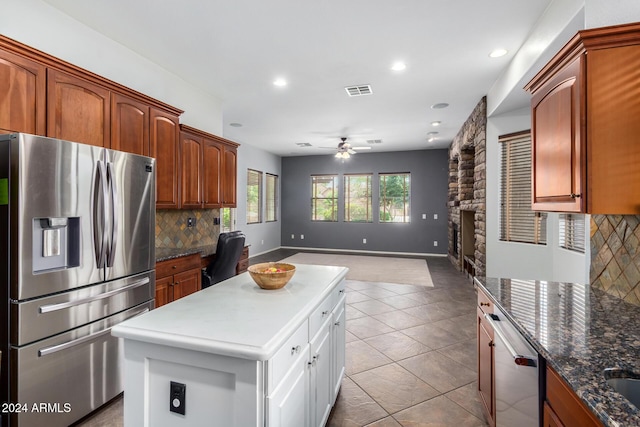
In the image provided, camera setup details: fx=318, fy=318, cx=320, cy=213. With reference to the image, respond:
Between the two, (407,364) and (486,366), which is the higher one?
(486,366)

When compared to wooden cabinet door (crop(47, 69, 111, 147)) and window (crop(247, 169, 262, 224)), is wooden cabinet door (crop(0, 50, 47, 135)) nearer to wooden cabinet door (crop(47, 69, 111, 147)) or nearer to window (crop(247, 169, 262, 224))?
wooden cabinet door (crop(47, 69, 111, 147))

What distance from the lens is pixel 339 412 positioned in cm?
208

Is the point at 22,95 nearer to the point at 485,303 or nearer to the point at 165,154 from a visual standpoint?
the point at 165,154

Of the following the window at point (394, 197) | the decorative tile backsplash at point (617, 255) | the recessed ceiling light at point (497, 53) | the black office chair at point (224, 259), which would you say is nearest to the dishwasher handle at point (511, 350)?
the decorative tile backsplash at point (617, 255)

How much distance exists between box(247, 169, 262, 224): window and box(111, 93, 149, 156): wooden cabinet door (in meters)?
5.00

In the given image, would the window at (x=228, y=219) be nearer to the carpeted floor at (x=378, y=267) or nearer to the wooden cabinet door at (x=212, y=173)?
the carpeted floor at (x=378, y=267)

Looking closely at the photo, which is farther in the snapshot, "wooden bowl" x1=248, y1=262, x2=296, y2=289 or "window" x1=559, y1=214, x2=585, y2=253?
"window" x1=559, y1=214, x2=585, y2=253

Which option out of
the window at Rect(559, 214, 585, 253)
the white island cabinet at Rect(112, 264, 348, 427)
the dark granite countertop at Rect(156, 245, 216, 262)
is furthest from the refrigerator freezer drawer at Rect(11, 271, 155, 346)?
the window at Rect(559, 214, 585, 253)

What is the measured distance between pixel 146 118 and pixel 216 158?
46.4 inches

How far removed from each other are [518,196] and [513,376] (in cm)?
342

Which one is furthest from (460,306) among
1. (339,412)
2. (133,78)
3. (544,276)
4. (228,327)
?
(133,78)

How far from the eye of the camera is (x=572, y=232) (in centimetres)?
346

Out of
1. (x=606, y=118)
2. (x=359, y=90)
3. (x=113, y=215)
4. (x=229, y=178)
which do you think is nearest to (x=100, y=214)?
(x=113, y=215)

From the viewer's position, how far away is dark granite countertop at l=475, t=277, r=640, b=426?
0.82 meters
